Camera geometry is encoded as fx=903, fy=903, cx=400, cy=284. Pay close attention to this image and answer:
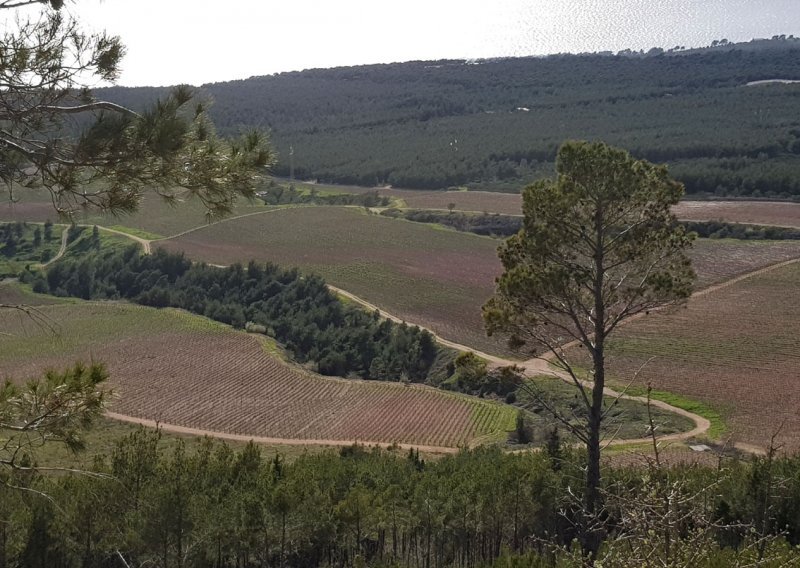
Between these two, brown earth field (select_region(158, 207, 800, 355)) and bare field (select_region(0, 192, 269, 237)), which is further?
bare field (select_region(0, 192, 269, 237))

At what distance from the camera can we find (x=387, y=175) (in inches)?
3861

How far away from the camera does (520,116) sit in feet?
428

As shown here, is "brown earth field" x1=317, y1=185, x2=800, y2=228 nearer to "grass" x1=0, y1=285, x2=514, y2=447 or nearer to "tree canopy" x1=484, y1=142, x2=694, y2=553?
"grass" x1=0, y1=285, x2=514, y2=447

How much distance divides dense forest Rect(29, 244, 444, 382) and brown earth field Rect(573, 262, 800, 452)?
8514 millimetres

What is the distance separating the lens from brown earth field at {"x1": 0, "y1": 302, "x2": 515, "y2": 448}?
3152 cm

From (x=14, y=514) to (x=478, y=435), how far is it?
18445 millimetres

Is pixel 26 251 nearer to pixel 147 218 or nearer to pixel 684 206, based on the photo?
pixel 147 218

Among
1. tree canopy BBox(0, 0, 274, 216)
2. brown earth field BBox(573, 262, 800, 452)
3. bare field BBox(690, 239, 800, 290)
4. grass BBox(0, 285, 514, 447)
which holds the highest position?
tree canopy BBox(0, 0, 274, 216)

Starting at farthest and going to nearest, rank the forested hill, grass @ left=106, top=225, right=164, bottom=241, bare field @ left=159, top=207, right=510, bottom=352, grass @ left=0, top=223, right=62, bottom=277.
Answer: the forested hill → grass @ left=106, top=225, right=164, bottom=241 → grass @ left=0, top=223, right=62, bottom=277 → bare field @ left=159, top=207, right=510, bottom=352

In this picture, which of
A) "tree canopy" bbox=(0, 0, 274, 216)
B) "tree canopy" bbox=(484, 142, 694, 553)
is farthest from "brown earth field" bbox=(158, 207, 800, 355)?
"tree canopy" bbox=(0, 0, 274, 216)

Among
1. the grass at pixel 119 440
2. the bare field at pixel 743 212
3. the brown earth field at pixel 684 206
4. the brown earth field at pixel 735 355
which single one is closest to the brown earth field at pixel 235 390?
the grass at pixel 119 440

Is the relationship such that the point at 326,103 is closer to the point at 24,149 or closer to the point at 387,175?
the point at 387,175

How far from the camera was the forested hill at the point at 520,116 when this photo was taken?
89062 mm

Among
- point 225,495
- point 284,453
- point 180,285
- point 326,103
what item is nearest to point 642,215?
point 225,495
